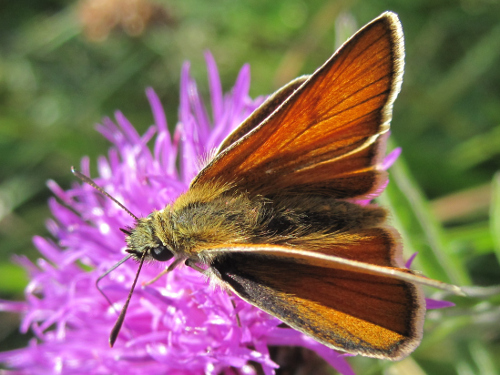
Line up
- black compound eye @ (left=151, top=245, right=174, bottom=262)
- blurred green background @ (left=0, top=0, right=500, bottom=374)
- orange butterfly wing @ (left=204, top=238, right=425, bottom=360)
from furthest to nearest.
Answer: blurred green background @ (left=0, top=0, right=500, bottom=374)
black compound eye @ (left=151, top=245, right=174, bottom=262)
orange butterfly wing @ (left=204, top=238, right=425, bottom=360)

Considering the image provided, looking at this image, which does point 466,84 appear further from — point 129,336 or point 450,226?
point 129,336

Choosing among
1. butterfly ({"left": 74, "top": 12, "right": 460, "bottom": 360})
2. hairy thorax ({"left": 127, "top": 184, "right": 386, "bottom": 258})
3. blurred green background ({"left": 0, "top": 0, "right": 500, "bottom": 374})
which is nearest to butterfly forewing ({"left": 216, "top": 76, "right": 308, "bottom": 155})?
butterfly ({"left": 74, "top": 12, "right": 460, "bottom": 360})

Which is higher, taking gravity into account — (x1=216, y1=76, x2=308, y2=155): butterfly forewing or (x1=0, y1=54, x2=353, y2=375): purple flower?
(x1=216, y1=76, x2=308, y2=155): butterfly forewing

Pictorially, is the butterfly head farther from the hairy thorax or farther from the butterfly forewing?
the butterfly forewing

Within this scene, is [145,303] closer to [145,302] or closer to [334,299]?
[145,302]

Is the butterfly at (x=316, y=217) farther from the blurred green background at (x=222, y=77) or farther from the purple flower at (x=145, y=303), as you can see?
the blurred green background at (x=222, y=77)

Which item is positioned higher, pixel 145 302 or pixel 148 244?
pixel 148 244

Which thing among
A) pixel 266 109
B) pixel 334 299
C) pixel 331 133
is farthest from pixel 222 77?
pixel 334 299
